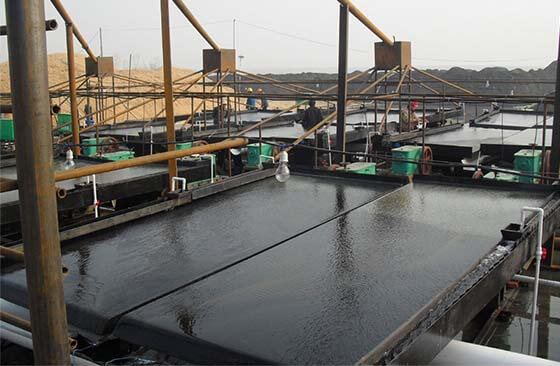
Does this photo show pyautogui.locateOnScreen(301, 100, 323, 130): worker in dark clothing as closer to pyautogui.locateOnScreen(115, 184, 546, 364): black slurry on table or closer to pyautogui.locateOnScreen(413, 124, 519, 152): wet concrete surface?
pyautogui.locateOnScreen(413, 124, 519, 152): wet concrete surface

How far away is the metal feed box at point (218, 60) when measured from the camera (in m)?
13.4

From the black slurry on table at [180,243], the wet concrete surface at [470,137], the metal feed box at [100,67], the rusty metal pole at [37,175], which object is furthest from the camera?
the metal feed box at [100,67]

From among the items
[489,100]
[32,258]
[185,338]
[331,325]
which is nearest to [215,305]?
[185,338]

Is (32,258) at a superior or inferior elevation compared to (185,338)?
superior

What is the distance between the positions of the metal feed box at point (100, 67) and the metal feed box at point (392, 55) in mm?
6411

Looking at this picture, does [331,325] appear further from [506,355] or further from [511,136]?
[511,136]

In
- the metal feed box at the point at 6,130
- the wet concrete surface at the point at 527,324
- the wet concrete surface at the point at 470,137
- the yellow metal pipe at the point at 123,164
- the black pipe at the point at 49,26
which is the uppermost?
the black pipe at the point at 49,26

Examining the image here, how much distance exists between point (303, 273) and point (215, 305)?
600 mm

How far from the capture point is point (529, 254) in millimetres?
3793

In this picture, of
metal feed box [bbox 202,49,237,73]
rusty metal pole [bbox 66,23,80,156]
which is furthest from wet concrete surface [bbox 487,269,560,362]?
metal feed box [bbox 202,49,237,73]

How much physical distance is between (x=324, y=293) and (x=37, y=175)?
167 cm

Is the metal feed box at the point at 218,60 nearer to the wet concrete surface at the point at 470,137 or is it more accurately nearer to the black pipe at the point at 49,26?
the wet concrete surface at the point at 470,137

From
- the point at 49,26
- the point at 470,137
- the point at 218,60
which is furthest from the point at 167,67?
the point at 218,60

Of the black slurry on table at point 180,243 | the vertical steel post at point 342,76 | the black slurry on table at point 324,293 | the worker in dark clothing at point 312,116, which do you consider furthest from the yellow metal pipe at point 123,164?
the worker in dark clothing at point 312,116
